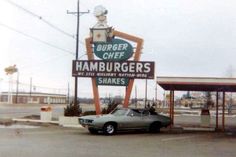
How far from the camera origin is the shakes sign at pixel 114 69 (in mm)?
31219

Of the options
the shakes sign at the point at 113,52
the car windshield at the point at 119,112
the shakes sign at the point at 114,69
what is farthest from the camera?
the shakes sign at the point at 113,52

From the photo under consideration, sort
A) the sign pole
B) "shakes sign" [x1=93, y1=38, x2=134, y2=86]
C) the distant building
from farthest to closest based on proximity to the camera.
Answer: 1. the distant building
2. the sign pole
3. "shakes sign" [x1=93, y1=38, x2=134, y2=86]

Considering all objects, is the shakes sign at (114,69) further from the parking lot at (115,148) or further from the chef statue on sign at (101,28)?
the parking lot at (115,148)

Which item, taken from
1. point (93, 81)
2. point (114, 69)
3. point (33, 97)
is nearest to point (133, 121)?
point (114, 69)

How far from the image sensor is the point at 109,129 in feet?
82.0

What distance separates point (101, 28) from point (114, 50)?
1891 mm

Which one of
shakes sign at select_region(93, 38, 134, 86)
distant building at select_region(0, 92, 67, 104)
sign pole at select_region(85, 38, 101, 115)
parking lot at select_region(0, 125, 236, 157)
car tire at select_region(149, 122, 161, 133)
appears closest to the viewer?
parking lot at select_region(0, 125, 236, 157)

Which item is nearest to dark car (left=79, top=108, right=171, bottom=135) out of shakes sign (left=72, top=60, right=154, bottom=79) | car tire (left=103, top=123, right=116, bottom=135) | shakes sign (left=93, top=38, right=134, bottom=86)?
car tire (left=103, top=123, right=116, bottom=135)

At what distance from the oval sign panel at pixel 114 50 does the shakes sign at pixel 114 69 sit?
53cm

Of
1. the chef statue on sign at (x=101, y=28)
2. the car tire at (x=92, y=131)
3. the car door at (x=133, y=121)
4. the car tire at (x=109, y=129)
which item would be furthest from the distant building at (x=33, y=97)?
the car tire at (x=109, y=129)

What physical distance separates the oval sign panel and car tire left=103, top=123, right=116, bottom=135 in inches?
305

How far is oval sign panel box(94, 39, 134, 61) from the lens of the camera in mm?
32125

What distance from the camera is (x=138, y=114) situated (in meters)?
26.5

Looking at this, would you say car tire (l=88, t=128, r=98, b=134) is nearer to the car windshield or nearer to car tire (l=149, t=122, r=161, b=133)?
the car windshield
